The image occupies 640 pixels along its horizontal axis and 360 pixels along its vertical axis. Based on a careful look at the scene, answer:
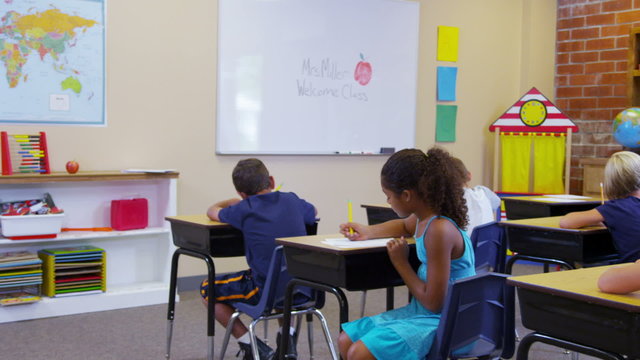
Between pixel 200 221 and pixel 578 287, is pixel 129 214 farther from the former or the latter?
pixel 578 287

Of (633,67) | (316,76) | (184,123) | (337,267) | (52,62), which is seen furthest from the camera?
(633,67)

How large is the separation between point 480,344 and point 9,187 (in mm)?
3222

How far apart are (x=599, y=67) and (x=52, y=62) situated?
Result: 4693mm

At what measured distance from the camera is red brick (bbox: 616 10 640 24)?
6.22 meters

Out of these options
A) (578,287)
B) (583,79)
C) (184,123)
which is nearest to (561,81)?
(583,79)

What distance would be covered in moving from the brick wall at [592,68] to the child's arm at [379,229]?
14.0ft

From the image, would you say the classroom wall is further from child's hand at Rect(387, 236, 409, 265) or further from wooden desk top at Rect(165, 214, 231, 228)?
child's hand at Rect(387, 236, 409, 265)

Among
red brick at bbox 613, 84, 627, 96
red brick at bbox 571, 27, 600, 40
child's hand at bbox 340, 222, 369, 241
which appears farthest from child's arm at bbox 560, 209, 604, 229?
red brick at bbox 571, 27, 600, 40

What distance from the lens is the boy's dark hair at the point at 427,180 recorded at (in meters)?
2.23

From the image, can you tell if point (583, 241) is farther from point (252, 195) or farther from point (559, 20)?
point (559, 20)

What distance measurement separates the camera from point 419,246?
223cm

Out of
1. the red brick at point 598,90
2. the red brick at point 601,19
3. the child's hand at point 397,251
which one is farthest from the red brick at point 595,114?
the child's hand at point 397,251

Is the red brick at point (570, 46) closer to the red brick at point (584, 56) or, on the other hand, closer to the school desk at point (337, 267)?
the red brick at point (584, 56)

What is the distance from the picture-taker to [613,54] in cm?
636
